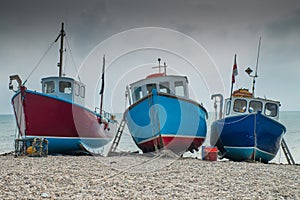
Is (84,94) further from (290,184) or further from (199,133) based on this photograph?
(290,184)

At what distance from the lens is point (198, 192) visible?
547 centimetres

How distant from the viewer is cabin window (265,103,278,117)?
44.1 ft

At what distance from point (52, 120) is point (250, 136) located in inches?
330

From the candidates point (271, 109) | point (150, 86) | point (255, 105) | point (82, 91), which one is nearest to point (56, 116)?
point (82, 91)

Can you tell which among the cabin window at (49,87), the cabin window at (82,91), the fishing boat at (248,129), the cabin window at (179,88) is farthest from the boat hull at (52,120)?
the fishing boat at (248,129)

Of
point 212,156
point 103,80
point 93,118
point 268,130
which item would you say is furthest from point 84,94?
point 268,130

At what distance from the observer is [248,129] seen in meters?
11.9

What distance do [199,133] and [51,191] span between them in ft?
30.0

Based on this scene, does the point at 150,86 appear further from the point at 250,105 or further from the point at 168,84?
the point at 250,105

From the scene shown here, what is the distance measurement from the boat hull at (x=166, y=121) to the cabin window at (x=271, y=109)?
301cm

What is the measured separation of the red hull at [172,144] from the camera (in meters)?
12.0

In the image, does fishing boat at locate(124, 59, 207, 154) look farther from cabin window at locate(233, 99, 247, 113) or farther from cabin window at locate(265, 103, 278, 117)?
cabin window at locate(265, 103, 278, 117)

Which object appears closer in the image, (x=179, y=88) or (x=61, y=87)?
(x=179, y=88)

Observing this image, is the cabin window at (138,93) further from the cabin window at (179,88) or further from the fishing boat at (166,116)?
the cabin window at (179,88)
